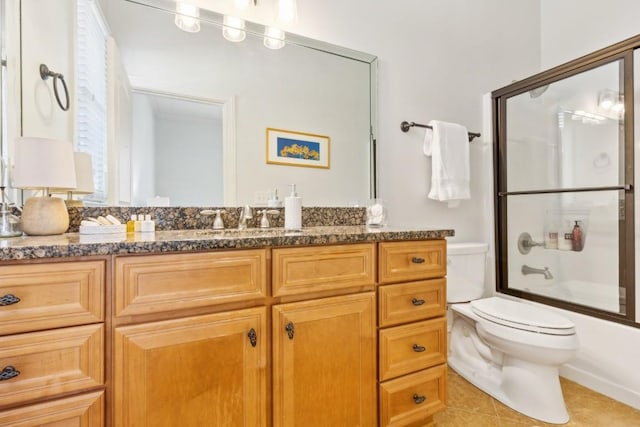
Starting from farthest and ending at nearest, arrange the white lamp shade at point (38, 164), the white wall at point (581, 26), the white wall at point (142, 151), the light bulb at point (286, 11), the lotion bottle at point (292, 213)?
1. the white wall at point (581, 26)
2. the light bulb at point (286, 11)
3. the lotion bottle at point (292, 213)
4. the white wall at point (142, 151)
5. the white lamp shade at point (38, 164)

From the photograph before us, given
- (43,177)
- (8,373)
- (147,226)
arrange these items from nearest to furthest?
(8,373), (43,177), (147,226)

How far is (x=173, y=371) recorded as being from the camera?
85cm

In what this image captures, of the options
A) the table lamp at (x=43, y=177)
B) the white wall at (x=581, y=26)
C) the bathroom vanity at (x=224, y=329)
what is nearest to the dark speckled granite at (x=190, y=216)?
the table lamp at (x=43, y=177)

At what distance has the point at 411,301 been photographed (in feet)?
4.02

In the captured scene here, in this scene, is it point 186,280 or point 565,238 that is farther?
point 565,238

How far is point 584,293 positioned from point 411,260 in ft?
5.05

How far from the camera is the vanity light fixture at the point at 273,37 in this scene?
1549 millimetres

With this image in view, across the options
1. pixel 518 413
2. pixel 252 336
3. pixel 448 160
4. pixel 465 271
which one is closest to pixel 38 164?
pixel 252 336

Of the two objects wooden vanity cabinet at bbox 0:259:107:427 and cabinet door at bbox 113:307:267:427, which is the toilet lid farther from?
wooden vanity cabinet at bbox 0:259:107:427

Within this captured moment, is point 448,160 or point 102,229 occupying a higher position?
point 448,160

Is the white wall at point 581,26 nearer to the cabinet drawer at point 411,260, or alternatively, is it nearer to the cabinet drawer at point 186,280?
the cabinet drawer at point 411,260

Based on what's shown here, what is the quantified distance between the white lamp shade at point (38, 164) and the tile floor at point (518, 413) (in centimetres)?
175

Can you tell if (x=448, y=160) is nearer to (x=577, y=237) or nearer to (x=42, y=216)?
(x=577, y=237)

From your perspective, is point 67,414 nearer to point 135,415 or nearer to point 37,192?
point 135,415
